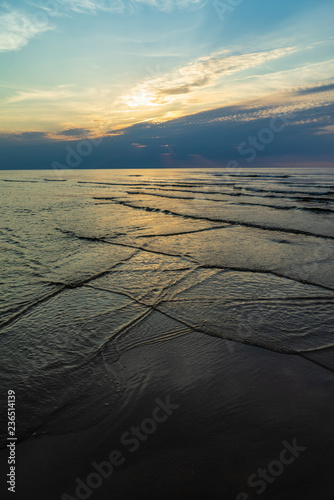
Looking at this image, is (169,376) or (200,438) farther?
(169,376)

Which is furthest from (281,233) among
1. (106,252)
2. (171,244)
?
(106,252)

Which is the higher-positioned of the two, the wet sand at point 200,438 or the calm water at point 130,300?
the calm water at point 130,300

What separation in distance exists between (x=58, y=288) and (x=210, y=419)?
7.41 feet

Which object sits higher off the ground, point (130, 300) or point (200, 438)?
point (130, 300)

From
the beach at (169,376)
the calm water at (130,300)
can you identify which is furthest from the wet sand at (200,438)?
the calm water at (130,300)

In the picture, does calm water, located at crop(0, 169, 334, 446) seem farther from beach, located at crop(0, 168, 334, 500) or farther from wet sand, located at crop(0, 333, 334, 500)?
wet sand, located at crop(0, 333, 334, 500)

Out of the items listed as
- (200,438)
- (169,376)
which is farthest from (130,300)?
(200,438)

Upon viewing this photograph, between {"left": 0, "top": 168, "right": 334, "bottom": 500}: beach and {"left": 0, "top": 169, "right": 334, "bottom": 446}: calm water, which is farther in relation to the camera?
{"left": 0, "top": 169, "right": 334, "bottom": 446}: calm water

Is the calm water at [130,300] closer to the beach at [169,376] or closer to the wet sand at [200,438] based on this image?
the beach at [169,376]

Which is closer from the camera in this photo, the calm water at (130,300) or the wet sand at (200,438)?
the wet sand at (200,438)

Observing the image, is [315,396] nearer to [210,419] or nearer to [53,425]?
[210,419]

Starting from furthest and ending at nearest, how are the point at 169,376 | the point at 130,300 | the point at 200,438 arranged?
the point at 130,300
the point at 169,376
the point at 200,438

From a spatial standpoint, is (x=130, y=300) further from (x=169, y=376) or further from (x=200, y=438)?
(x=200, y=438)

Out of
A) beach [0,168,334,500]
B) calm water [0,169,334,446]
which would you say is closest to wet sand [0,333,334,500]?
beach [0,168,334,500]
